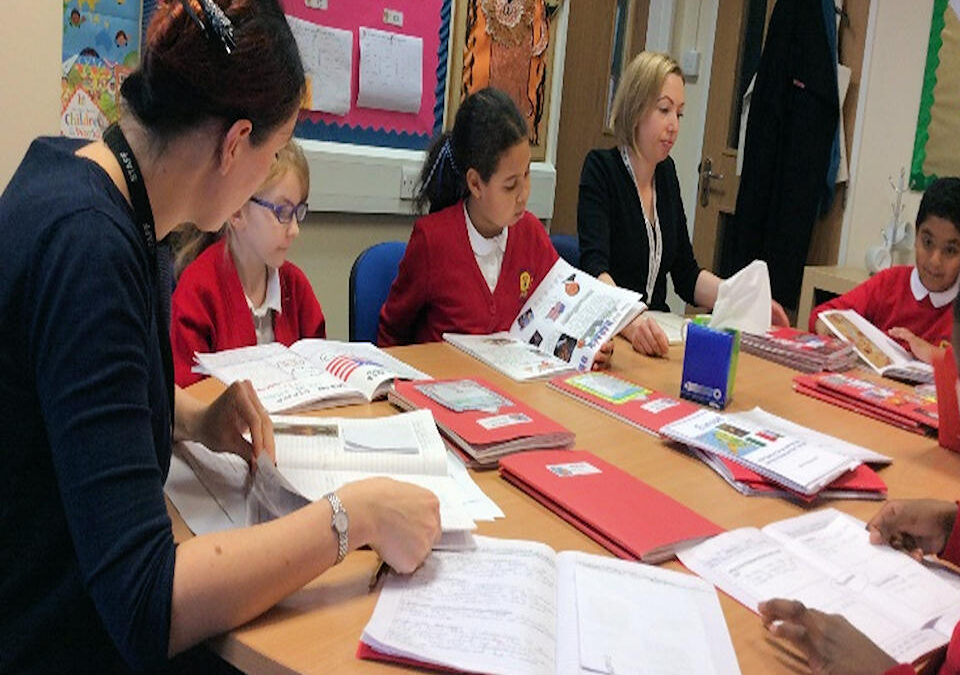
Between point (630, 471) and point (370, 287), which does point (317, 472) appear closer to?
point (630, 471)

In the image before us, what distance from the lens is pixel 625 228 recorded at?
2.76 metres

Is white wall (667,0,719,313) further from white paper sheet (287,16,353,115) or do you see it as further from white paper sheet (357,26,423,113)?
white paper sheet (287,16,353,115)

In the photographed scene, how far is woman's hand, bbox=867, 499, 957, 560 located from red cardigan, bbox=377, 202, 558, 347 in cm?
114

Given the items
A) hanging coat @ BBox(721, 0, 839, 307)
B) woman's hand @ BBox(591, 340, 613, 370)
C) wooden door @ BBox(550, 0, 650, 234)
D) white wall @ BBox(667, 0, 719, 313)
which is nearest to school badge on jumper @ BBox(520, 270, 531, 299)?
woman's hand @ BBox(591, 340, 613, 370)

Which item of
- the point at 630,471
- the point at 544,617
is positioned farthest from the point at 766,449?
the point at 544,617

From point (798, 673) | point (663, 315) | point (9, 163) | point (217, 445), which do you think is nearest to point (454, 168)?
point (663, 315)

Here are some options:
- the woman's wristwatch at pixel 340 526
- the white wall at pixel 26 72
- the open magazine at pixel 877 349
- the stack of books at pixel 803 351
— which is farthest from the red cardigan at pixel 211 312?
the open magazine at pixel 877 349

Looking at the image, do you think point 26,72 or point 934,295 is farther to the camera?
point 934,295

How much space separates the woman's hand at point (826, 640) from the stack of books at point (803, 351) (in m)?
1.25

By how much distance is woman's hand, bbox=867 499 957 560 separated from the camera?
1221mm

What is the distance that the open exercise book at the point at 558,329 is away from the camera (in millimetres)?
1902

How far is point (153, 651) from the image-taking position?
82cm

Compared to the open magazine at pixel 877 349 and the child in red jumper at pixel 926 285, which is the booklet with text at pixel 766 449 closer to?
the open magazine at pixel 877 349

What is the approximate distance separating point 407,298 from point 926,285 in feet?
4.98
